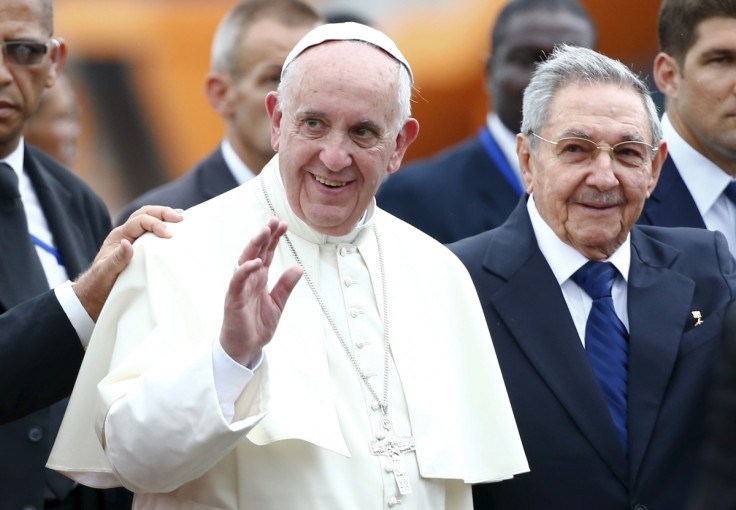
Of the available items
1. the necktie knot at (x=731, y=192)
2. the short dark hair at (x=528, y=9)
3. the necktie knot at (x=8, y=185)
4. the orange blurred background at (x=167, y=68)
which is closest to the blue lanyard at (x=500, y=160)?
the short dark hair at (x=528, y=9)

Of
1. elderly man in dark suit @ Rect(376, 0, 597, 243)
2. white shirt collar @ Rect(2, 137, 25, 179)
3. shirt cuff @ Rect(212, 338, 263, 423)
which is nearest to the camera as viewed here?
shirt cuff @ Rect(212, 338, 263, 423)

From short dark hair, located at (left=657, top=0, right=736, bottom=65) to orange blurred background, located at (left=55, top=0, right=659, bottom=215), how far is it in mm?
5699

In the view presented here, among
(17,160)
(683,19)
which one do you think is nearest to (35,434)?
(17,160)

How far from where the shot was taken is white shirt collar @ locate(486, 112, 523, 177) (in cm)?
596

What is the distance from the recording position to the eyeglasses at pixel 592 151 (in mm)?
4320

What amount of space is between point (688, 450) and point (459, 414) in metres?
0.73

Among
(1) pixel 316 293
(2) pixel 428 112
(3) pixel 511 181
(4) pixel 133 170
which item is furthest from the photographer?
(4) pixel 133 170

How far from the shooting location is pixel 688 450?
4102 millimetres

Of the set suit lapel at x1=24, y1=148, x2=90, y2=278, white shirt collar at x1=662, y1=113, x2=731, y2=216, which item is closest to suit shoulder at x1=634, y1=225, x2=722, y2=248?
white shirt collar at x1=662, y1=113, x2=731, y2=216

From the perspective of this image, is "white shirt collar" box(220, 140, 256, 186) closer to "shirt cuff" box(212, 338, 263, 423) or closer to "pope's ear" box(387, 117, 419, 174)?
"pope's ear" box(387, 117, 419, 174)

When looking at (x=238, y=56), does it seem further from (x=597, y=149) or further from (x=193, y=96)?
(x=193, y=96)

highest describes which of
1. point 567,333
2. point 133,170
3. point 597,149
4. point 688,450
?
point 133,170

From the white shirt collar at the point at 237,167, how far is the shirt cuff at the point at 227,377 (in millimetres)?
2512

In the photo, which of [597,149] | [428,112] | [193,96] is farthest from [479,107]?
[597,149]
